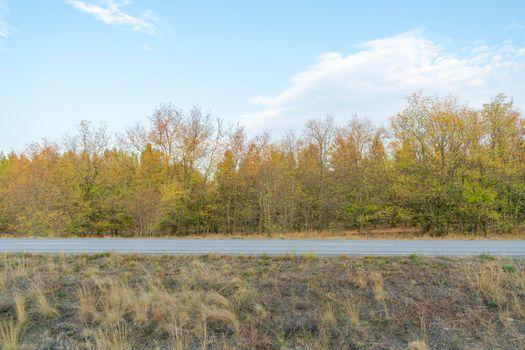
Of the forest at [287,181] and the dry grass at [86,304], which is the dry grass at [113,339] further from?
the forest at [287,181]

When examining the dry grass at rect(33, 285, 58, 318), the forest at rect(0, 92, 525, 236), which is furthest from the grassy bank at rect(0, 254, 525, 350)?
the forest at rect(0, 92, 525, 236)

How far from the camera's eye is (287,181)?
102ft

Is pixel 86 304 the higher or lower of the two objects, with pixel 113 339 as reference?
higher

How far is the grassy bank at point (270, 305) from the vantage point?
607 centimetres

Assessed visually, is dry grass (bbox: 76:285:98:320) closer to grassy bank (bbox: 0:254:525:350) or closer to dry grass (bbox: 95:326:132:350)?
grassy bank (bbox: 0:254:525:350)

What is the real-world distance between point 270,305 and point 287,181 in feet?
79.1

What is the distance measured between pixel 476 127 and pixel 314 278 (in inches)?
842

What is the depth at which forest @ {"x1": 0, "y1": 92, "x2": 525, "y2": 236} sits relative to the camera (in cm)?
2509

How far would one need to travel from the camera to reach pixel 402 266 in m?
8.61

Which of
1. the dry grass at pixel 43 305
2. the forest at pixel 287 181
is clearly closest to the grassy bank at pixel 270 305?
the dry grass at pixel 43 305

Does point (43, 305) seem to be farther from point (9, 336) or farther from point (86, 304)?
point (9, 336)

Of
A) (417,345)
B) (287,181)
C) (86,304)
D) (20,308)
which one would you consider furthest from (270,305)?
(287,181)

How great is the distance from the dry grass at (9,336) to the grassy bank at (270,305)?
2cm

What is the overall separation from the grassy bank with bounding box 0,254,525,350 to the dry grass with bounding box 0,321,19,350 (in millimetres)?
24
